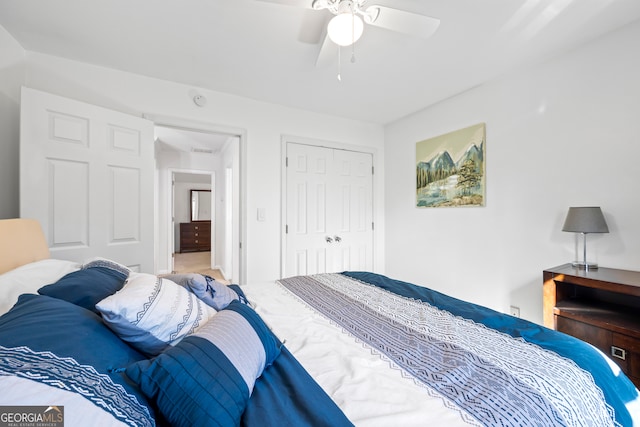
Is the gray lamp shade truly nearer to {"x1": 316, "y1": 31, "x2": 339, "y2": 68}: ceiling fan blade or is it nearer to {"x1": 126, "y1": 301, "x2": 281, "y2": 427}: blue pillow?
{"x1": 316, "y1": 31, "x2": 339, "y2": 68}: ceiling fan blade

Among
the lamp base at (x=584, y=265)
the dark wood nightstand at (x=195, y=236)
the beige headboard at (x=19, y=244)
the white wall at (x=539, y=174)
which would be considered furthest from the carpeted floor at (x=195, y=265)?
the lamp base at (x=584, y=265)

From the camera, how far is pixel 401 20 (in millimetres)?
1392

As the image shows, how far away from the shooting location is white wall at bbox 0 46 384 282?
204cm

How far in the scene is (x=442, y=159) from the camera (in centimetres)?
285

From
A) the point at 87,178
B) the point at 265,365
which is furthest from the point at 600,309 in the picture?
the point at 87,178

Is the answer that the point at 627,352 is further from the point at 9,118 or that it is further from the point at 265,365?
the point at 9,118

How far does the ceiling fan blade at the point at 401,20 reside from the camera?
1.34 meters

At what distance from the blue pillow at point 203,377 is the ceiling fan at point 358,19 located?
5.07ft

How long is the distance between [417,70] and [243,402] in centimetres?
254

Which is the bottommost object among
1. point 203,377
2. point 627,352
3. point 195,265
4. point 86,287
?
point 195,265

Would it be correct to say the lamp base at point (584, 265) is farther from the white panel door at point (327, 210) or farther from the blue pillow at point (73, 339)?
the blue pillow at point (73, 339)

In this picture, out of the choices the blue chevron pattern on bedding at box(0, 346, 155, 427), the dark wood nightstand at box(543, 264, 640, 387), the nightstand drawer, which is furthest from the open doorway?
the nightstand drawer

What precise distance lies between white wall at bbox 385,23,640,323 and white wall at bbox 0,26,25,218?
11.9ft

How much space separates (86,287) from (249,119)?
223 cm
